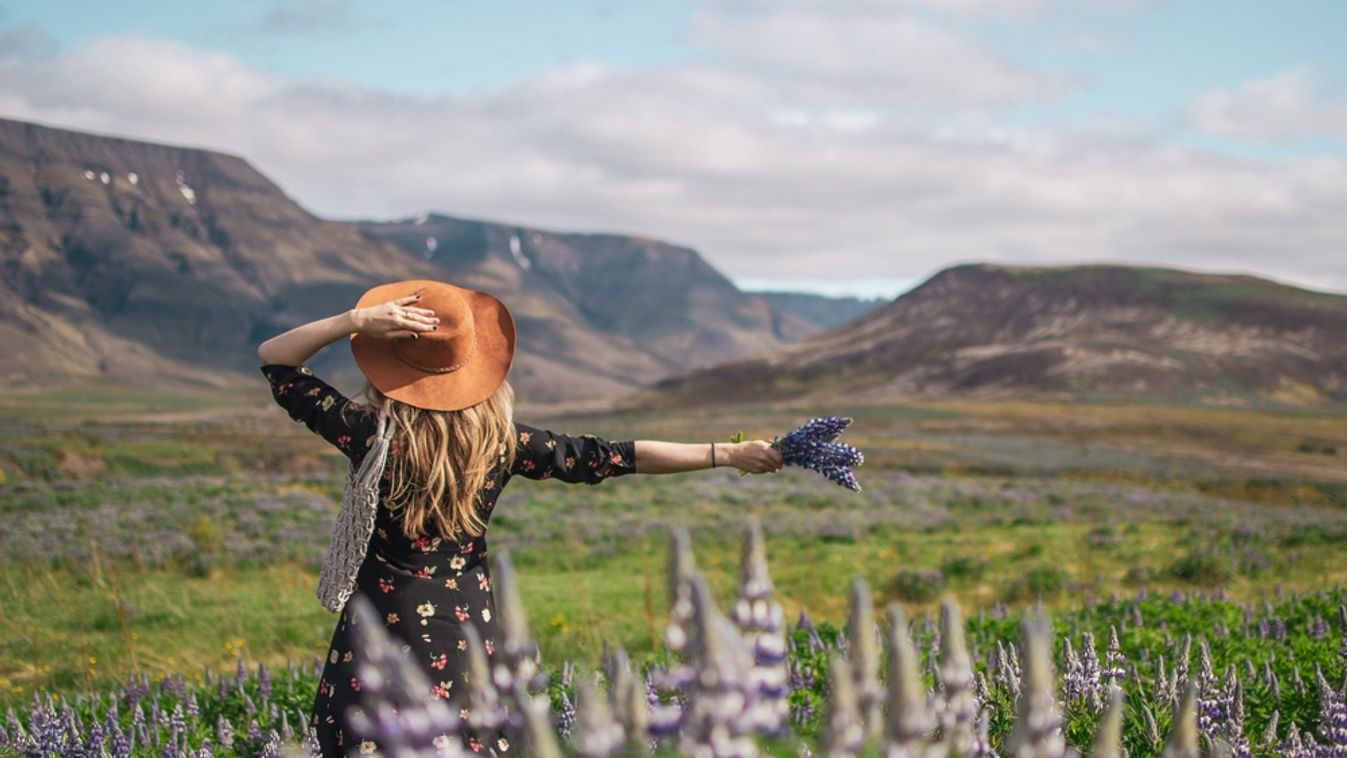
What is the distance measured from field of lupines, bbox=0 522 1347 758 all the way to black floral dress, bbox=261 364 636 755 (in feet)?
0.53

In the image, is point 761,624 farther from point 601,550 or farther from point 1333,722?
point 601,550

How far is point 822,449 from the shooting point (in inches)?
150

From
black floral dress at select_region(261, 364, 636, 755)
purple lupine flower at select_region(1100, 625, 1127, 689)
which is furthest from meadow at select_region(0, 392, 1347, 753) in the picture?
purple lupine flower at select_region(1100, 625, 1127, 689)

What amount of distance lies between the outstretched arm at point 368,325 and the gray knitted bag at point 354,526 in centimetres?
34

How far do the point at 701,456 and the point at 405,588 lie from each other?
132 centimetres

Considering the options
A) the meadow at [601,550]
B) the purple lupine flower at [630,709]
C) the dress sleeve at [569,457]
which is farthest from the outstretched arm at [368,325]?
the purple lupine flower at [630,709]

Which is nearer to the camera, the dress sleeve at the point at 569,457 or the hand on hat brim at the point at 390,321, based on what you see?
the hand on hat brim at the point at 390,321

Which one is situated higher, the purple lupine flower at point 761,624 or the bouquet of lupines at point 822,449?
the bouquet of lupines at point 822,449

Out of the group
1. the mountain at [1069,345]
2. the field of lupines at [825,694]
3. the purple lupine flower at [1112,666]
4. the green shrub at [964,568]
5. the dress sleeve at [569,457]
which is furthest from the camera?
the mountain at [1069,345]

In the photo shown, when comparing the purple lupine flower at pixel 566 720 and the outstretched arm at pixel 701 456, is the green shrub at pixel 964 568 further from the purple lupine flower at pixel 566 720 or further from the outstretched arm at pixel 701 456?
the purple lupine flower at pixel 566 720

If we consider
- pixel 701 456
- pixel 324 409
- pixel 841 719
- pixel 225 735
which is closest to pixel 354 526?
pixel 324 409

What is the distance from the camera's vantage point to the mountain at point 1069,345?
130500 mm

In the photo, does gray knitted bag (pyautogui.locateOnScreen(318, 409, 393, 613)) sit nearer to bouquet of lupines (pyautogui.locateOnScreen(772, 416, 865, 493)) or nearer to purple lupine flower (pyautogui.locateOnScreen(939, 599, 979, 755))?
bouquet of lupines (pyautogui.locateOnScreen(772, 416, 865, 493))

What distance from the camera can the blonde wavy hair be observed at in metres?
4.02
